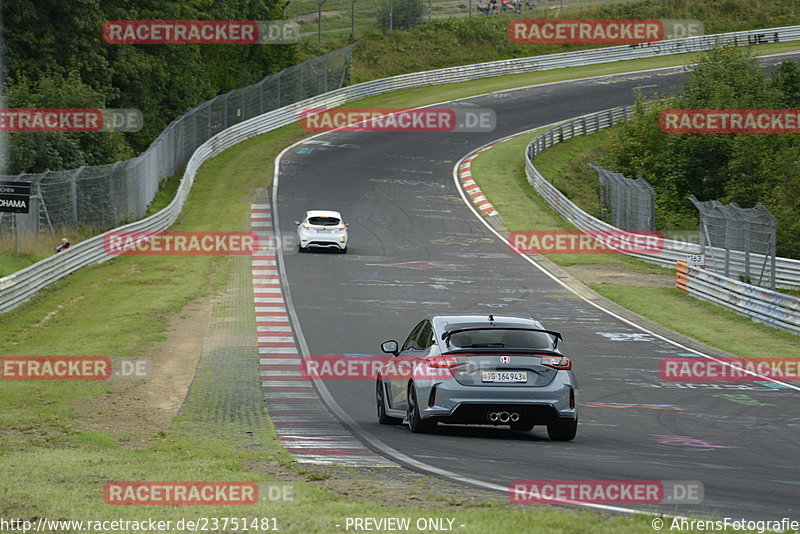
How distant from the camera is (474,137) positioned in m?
62.9

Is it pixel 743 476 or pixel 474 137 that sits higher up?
pixel 474 137

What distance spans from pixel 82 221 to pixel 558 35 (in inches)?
2232

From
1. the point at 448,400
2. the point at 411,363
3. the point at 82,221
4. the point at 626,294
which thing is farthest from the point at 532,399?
the point at 82,221

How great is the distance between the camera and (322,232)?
36344mm

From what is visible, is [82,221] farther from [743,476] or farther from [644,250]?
[743,476]
